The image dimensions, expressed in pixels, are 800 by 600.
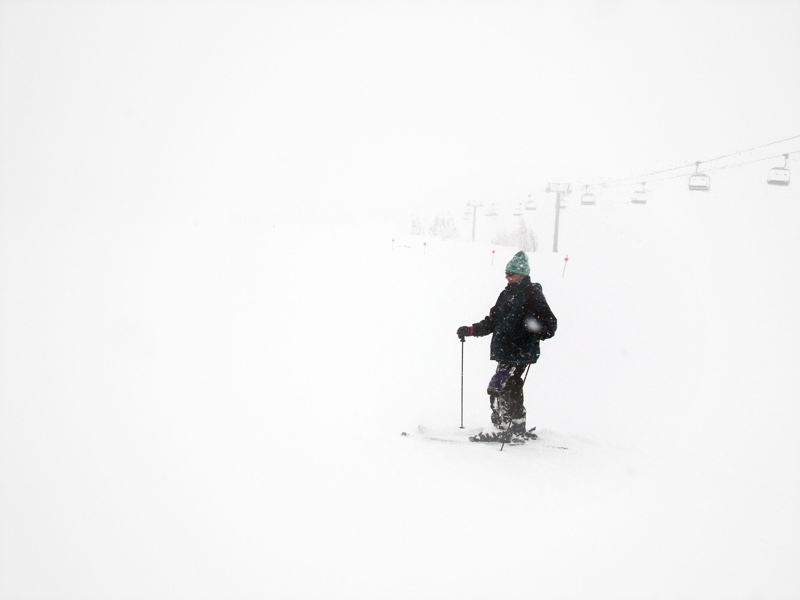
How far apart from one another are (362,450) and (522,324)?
2404 mm

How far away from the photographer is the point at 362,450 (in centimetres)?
482

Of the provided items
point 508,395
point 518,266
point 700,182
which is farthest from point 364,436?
point 700,182

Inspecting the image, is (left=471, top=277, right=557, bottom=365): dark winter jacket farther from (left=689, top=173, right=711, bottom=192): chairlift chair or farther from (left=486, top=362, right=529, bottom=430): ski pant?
(left=689, top=173, right=711, bottom=192): chairlift chair

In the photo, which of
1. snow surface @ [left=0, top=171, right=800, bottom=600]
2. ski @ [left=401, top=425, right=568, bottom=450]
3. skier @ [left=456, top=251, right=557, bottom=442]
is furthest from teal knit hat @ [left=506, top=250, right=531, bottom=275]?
snow surface @ [left=0, top=171, right=800, bottom=600]

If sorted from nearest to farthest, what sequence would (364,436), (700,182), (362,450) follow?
(362,450)
(364,436)
(700,182)

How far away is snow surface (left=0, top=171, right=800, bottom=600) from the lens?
3.12 meters

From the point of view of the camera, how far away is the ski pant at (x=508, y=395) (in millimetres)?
5184

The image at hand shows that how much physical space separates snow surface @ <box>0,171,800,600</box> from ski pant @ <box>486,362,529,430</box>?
344 millimetres

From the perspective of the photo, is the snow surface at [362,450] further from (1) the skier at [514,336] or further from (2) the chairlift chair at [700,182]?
(2) the chairlift chair at [700,182]

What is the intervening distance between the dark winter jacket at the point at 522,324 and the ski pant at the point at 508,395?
0.16 metres

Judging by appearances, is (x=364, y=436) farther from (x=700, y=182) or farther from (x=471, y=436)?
(x=700, y=182)

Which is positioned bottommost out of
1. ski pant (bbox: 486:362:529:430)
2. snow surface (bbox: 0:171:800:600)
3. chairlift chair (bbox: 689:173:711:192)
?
snow surface (bbox: 0:171:800:600)

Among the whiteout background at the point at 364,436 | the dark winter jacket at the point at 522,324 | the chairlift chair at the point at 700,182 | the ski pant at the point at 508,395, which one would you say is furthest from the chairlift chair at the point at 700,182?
the ski pant at the point at 508,395

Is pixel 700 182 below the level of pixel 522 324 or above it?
above
